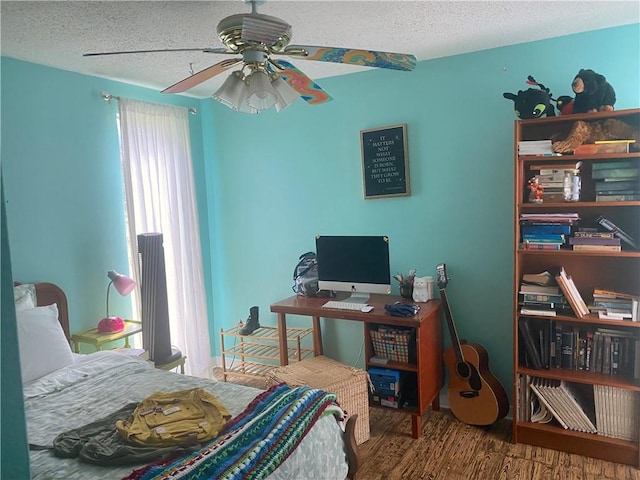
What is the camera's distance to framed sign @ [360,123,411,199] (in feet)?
11.0

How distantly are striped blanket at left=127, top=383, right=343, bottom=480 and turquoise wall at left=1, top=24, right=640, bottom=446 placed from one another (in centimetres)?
159

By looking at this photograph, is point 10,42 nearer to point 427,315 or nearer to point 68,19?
point 68,19

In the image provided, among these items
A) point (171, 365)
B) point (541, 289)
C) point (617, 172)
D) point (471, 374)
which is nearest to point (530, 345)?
point (541, 289)

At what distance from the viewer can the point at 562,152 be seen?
2.60m

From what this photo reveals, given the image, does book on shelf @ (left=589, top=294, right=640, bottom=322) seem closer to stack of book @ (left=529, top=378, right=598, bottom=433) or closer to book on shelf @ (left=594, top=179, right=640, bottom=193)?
stack of book @ (left=529, top=378, right=598, bottom=433)

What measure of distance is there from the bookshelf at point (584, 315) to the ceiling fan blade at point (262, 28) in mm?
1629

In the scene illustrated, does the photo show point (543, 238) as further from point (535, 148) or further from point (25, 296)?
point (25, 296)

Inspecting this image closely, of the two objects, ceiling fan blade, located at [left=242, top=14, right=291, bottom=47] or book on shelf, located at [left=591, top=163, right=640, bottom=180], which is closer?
ceiling fan blade, located at [left=242, top=14, right=291, bottom=47]

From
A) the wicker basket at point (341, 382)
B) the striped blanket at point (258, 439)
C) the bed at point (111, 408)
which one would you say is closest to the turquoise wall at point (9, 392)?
the striped blanket at point (258, 439)

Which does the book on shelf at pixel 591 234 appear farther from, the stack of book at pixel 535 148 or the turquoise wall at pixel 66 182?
the turquoise wall at pixel 66 182

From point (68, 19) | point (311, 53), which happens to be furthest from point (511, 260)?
point (68, 19)

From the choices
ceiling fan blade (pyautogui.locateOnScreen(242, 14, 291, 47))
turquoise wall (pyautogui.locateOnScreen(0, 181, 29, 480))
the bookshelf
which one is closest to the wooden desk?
the bookshelf

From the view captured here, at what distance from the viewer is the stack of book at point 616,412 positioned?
100.0 inches

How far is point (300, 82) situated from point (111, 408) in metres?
1.80
